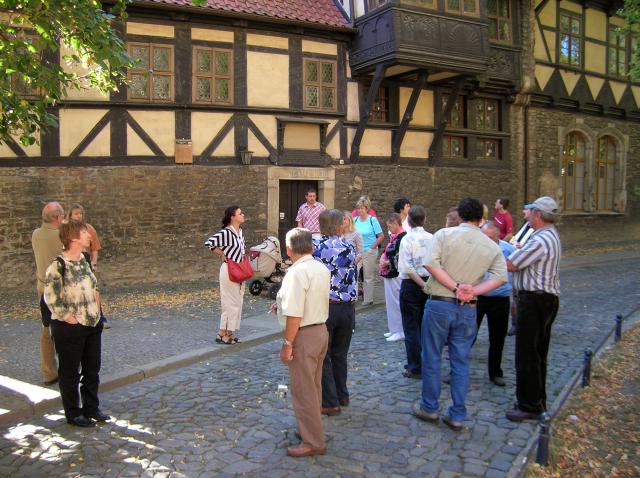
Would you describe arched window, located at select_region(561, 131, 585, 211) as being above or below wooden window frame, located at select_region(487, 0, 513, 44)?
below

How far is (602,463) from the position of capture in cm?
431

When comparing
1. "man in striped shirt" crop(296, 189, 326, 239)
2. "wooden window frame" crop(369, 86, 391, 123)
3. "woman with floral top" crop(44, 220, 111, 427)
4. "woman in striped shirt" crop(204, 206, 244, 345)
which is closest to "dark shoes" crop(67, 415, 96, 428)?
"woman with floral top" crop(44, 220, 111, 427)

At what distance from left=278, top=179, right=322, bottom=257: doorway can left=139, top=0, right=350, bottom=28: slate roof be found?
3852mm

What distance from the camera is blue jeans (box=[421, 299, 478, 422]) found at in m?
4.66

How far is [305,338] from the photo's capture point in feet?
14.0

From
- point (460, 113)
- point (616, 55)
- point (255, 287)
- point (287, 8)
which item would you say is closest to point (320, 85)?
point (287, 8)

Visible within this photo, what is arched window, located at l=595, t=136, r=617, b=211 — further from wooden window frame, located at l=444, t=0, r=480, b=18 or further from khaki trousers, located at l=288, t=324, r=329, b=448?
khaki trousers, located at l=288, t=324, r=329, b=448

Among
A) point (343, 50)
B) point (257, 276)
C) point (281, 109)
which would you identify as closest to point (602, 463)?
point (257, 276)

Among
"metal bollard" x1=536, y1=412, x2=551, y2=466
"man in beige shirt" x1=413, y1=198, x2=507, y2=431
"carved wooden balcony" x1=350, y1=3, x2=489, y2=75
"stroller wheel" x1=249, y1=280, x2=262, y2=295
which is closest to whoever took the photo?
"metal bollard" x1=536, y1=412, x2=551, y2=466

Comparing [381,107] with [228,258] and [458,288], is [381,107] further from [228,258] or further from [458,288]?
[458,288]

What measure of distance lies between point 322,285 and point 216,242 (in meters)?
3.20

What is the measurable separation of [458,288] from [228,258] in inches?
136

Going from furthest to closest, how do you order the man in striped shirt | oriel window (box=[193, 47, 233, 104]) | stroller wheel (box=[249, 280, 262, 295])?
oriel window (box=[193, 47, 233, 104])
stroller wheel (box=[249, 280, 262, 295])
the man in striped shirt

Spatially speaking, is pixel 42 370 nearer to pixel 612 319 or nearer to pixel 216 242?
pixel 216 242
